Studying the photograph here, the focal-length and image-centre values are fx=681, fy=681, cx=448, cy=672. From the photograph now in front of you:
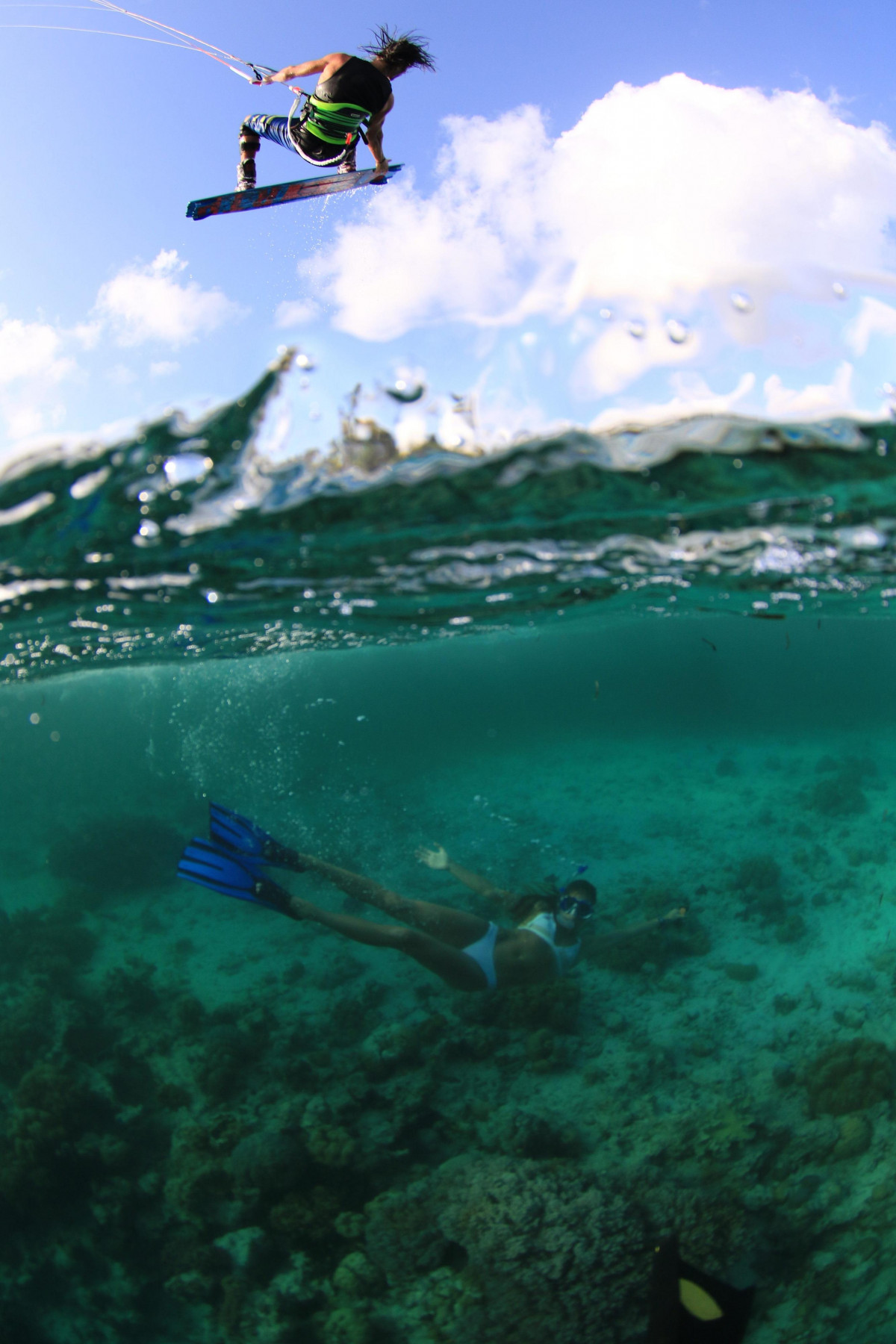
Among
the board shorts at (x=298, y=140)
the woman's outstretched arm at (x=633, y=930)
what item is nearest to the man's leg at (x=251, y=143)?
the board shorts at (x=298, y=140)

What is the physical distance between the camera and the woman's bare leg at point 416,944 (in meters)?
9.58

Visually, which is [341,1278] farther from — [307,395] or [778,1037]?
[307,395]

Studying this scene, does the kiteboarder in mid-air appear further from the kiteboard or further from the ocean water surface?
the ocean water surface

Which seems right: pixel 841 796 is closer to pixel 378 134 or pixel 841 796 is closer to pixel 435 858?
pixel 435 858

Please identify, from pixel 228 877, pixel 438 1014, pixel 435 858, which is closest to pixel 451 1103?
pixel 438 1014

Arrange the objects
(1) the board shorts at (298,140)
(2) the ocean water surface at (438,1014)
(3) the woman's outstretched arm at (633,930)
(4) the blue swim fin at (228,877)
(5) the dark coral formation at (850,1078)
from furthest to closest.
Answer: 1. (4) the blue swim fin at (228,877)
2. (3) the woman's outstretched arm at (633,930)
3. (5) the dark coral formation at (850,1078)
4. (2) the ocean water surface at (438,1014)
5. (1) the board shorts at (298,140)

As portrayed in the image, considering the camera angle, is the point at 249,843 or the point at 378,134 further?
the point at 249,843

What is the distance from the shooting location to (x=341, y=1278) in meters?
7.80

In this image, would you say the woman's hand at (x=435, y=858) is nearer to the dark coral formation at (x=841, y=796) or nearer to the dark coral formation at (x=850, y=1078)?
the dark coral formation at (x=850, y=1078)

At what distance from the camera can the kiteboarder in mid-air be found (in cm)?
431

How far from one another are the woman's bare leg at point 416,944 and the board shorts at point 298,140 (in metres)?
8.45

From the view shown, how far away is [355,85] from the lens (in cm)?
431

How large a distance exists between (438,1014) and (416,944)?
2.67m

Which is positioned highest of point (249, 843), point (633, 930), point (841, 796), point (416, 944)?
point (249, 843)
